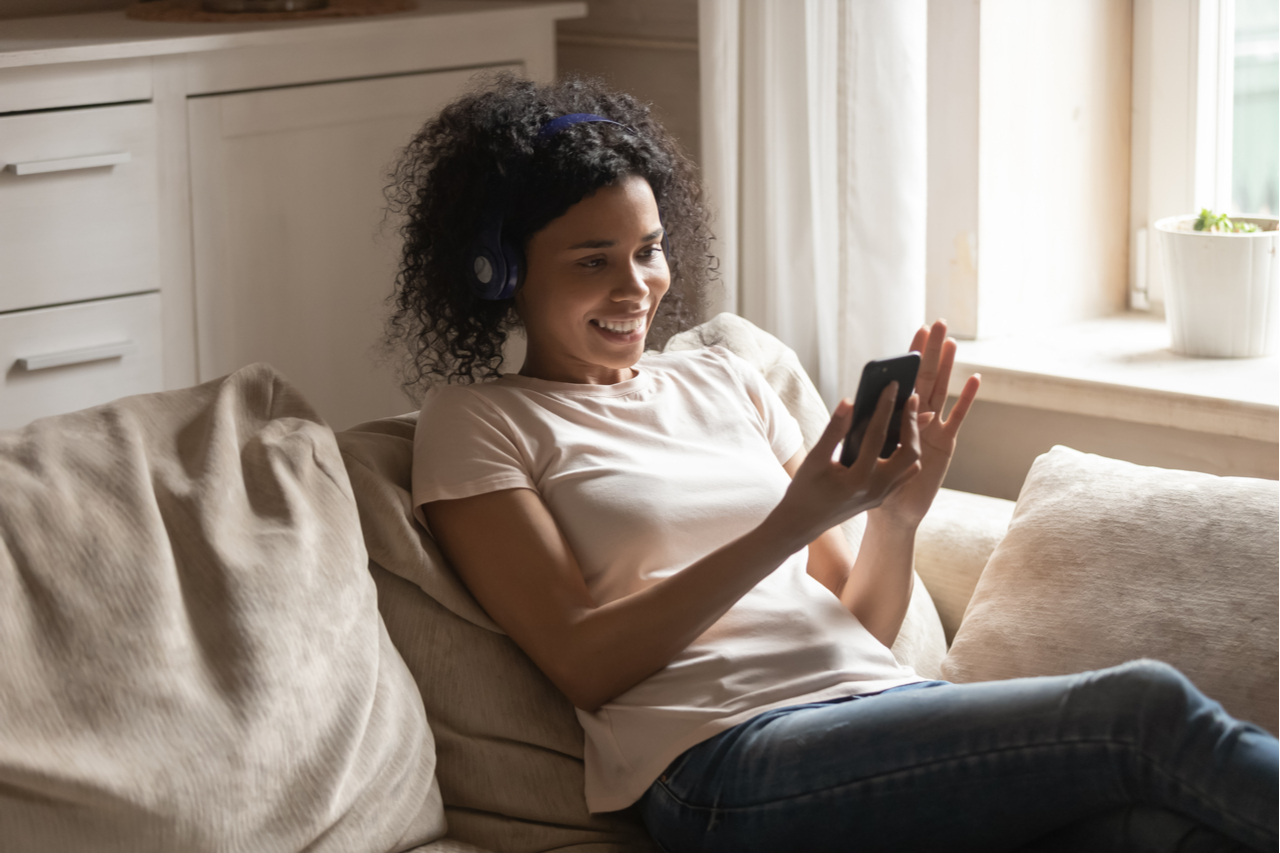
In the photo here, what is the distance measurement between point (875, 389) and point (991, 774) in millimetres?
348

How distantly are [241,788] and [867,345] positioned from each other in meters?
1.30

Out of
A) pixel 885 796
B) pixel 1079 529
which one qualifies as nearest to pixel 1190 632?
pixel 1079 529

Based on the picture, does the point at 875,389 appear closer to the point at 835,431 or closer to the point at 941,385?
the point at 835,431

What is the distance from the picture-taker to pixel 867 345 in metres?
2.15

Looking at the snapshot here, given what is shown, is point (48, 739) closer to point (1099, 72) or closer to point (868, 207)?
point (868, 207)

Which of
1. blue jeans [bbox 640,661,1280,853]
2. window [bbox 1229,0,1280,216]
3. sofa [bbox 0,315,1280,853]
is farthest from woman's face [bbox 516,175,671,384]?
window [bbox 1229,0,1280,216]

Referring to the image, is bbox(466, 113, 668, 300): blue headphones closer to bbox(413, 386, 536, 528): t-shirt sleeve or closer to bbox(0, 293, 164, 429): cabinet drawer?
bbox(413, 386, 536, 528): t-shirt sleeve

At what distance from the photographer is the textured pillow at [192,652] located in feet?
3.55

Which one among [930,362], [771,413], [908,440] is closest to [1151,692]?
[908,440]

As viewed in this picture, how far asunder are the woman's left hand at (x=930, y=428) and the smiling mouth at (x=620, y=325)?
0.29m

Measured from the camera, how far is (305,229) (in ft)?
7.39

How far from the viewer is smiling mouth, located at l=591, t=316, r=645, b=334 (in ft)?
4.77

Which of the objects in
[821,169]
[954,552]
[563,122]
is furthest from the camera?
[821,169]

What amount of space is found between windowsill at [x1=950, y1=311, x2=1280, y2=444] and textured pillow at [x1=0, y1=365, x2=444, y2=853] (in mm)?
1194
